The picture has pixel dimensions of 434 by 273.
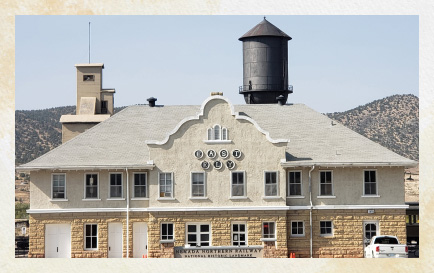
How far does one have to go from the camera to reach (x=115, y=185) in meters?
63.4

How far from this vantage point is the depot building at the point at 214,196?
6238cm

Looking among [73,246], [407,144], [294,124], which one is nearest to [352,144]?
[294,124]

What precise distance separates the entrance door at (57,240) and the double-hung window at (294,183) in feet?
44.1

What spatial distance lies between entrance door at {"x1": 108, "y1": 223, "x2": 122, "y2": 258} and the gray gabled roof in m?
3.73

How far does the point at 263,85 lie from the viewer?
3086 inches

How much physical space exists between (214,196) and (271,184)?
3.46 m

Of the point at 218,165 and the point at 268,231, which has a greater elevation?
the point at 218,165

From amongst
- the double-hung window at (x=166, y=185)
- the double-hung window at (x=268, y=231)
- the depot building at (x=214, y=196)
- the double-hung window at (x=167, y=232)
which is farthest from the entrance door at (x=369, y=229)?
the double-hung window at (x=166, y=185)

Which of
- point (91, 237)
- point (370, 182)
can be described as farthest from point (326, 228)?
point (91, 237)

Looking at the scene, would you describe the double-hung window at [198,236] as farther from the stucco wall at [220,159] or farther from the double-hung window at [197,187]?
the double-hung window at [197,187]

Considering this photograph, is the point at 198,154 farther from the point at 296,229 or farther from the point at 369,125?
the point at 369,125

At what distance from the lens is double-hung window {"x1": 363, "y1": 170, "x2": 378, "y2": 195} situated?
63.9m

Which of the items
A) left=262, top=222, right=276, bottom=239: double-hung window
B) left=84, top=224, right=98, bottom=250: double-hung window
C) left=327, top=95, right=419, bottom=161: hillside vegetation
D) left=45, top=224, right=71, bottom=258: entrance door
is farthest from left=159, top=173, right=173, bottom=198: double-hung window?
left=327, top=95, right=419, bottom=161: hillside vegetation

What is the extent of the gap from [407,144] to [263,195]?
74.0 metres
